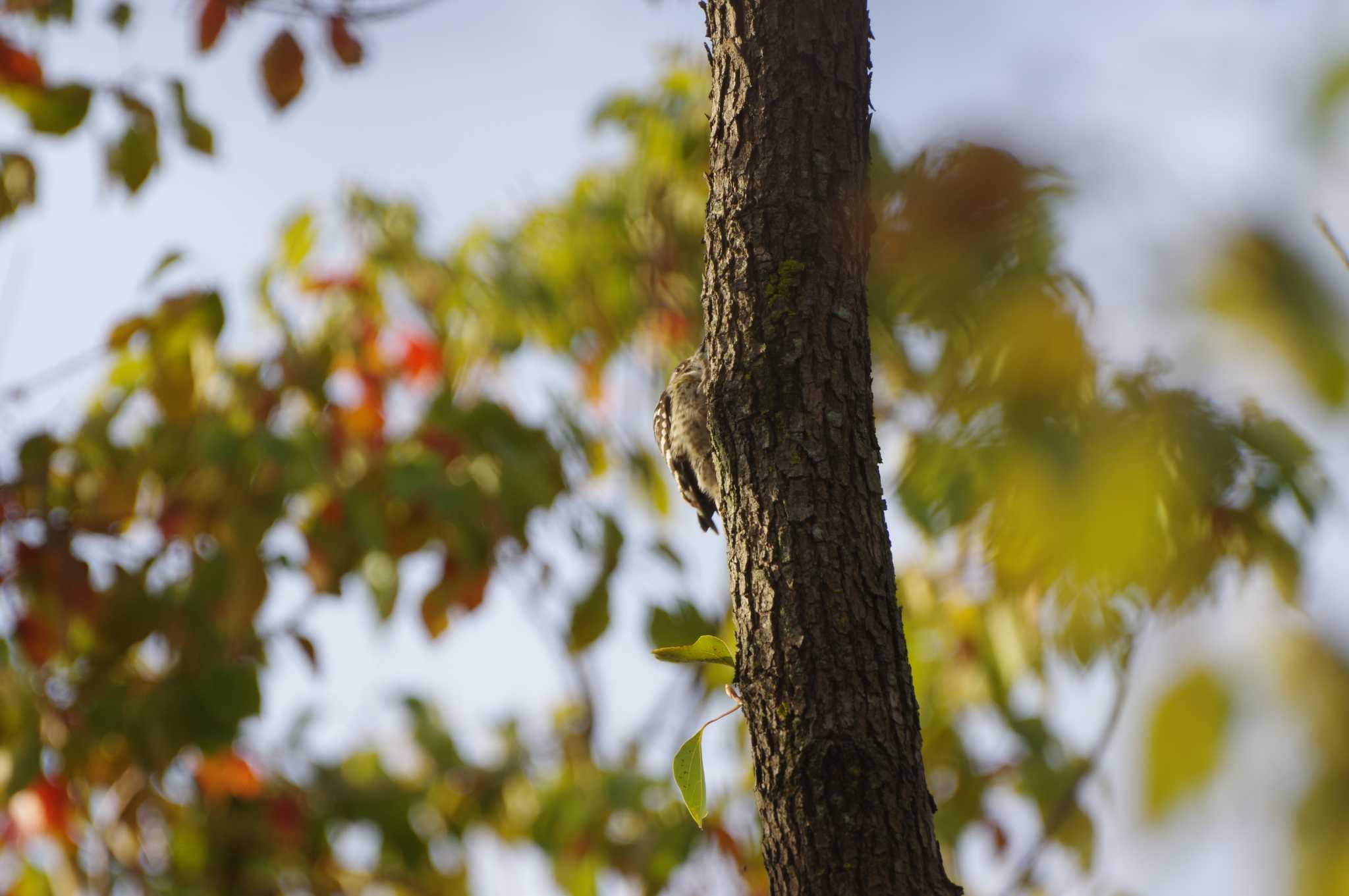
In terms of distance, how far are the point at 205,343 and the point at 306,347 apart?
77cm

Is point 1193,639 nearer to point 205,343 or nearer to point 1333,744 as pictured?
point 1333,744

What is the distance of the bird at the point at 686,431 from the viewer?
278 centimetres

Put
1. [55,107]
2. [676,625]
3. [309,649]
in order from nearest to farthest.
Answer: [55,107], [676,625], [309,649]

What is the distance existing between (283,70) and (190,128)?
1.47 feet

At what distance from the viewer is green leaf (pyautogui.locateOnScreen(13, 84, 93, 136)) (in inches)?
127

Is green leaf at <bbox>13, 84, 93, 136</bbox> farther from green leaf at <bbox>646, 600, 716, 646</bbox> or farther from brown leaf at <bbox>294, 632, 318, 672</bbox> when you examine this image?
green leaf at <bbox>646, 600, 716, 646</bbox>

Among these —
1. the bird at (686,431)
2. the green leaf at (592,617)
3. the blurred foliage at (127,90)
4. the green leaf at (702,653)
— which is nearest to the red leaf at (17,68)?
the blurred foliage at (127,90)

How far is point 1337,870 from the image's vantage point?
0.65 metres

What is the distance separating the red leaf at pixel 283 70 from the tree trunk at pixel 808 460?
71.6 inches

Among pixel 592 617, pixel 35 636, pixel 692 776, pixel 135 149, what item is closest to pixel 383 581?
pixel 592 617

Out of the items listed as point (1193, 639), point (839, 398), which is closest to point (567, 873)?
point (839, 398)

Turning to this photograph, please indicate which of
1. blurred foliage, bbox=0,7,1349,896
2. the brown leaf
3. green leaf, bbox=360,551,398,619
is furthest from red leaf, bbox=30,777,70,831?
green leaf, bbox=360,551,398,619

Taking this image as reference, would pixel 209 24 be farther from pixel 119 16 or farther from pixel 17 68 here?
pixel 17 68

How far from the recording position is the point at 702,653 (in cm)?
156
